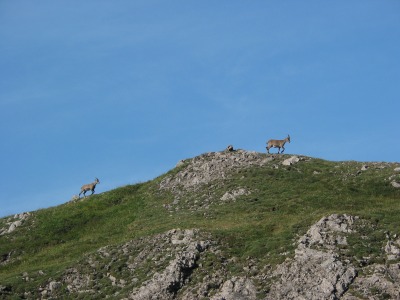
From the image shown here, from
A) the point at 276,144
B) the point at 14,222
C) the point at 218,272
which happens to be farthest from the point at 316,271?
the point at 14,222

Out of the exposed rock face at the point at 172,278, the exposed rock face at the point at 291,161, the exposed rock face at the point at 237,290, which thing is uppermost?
the exposed rock face at the point at 291,161

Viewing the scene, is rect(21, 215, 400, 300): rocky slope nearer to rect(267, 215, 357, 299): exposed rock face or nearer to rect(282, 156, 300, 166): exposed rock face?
rect(267, 215, 357, 299): exposed rock face

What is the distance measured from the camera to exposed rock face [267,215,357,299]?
4128cm

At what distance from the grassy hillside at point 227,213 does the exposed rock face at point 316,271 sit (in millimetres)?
1583

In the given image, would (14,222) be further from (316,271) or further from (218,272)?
(316,271)

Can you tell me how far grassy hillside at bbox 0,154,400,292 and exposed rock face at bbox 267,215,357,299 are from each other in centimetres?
158

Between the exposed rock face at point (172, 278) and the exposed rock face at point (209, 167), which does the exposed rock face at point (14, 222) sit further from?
the exposed rock face at point (172, 278)

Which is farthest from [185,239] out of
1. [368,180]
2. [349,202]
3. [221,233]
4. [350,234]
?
[368,180]

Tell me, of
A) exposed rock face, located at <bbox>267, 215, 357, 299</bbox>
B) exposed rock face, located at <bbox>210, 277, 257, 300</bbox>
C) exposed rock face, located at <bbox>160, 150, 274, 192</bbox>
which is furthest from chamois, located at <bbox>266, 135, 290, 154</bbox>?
exposed rock face, located at <bbox>210, 277, 257, 300</bbox>

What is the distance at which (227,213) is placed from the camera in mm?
57469

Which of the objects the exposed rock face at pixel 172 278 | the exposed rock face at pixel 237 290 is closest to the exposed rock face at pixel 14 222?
the exposed rock face at pixel 172 278

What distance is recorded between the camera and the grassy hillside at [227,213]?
4966cm

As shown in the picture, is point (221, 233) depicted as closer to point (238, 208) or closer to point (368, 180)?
point (238, 208)

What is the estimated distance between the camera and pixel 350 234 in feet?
152
